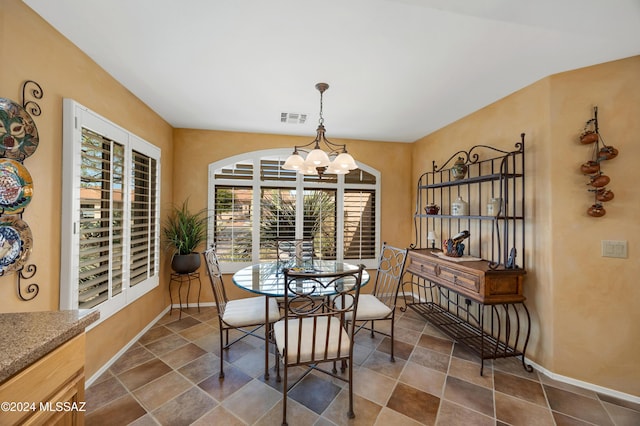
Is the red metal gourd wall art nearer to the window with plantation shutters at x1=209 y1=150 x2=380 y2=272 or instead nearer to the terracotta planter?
the window with plantation shutters at x1=209 y1=150 x2=380 y2=272

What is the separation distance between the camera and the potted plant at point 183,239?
10.6 feet

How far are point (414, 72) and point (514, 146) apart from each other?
49.6 inches

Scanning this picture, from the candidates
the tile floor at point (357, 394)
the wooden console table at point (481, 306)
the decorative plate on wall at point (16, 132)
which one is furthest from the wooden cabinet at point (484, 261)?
the decorative plate on wall at point (16, 132)

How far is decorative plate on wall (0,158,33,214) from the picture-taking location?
1346 millimetres

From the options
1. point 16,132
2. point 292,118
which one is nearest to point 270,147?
point 292,118

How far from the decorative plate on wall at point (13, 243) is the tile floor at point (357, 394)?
114 centimetres

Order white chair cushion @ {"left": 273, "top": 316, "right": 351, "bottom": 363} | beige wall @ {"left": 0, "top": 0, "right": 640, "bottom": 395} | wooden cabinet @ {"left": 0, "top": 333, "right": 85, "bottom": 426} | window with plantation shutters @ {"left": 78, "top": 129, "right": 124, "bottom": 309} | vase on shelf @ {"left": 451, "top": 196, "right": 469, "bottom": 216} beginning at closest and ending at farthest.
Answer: wooden cabinet @ {"left": 0, "top": 333, "right": 85, "bottom": 426} < beige wall @ {"left": 0, "top": 0, "right": 640, "bottom": 395} < white chair cushion @ {"left": 273, "top": 316, "right": 351, "bottom": 363} < window with plantation shutters @ {"left": 78, "top": 129, "right": 124, "bottom": 309} < vase on shelf @ {"left": 451, "top": 196, "right": 469, "bottom": 216}

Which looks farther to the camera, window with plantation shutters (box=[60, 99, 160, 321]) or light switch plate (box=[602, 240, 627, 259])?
light switch plate (box=[602, 240, 627, 259])

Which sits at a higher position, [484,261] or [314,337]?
[484,261]

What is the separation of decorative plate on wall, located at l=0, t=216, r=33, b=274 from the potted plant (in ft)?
5.70

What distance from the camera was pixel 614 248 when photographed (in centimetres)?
199

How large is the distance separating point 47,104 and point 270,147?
96.5 inches

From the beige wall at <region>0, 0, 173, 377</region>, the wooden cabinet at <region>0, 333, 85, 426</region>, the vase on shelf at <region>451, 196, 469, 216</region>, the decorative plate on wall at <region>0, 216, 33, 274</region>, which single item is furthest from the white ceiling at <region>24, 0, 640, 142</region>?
the wooden cabinet at <region>0, 333, 85, 426</region>

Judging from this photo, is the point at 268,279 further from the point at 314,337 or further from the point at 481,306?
the point at 481,306
